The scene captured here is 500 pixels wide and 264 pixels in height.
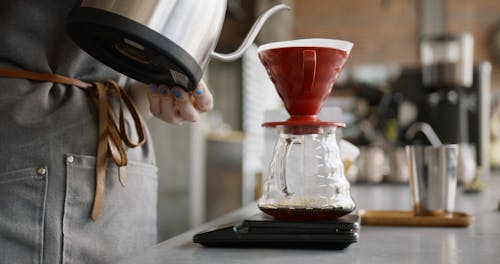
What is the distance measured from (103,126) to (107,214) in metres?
0.16

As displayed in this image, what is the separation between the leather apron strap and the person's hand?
6 cm

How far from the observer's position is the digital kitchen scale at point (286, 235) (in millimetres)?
862

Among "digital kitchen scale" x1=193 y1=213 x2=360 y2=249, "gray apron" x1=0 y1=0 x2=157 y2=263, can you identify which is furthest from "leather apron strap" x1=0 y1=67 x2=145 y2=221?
"digital kitchen scale" x1=193 y1=213 x2=360 y2=249

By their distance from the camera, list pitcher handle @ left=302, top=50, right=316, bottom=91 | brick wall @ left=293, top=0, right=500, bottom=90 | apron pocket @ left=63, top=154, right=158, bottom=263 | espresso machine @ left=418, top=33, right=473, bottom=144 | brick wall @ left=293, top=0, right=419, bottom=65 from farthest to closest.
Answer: brick wall @ left=293, top=0, right=419, bottom=65
brick wall @ left=293, top=0, right=500, bottom=90
espresso machine @ left=418, top=33, right=473, bottom=144
apron pocket @ left=63, top=154, right=158, bottom=263
pitcher handle @ left=302, top=50, right=316, bottom=91

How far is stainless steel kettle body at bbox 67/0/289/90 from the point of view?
848 millimetres

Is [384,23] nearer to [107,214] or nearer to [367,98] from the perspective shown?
[367,98]

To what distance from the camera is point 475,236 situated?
1038mm

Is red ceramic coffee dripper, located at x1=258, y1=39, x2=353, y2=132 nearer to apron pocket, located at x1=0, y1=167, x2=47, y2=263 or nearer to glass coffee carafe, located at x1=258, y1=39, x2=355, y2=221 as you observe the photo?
glass coffee carafe, located at x1=258, y1=39, x2=355, y2=221

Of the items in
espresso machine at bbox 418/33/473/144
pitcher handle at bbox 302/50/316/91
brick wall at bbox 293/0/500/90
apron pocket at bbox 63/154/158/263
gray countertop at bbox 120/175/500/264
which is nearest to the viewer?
gray countertop at bbox 120/175/500/264

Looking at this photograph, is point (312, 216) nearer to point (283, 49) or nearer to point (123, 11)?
point (283, 49)

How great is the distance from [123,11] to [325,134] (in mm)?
374

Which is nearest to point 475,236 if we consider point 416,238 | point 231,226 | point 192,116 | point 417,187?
point 416,238

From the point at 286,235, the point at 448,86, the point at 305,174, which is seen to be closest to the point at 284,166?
the point at 305,174

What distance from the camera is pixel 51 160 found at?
3.44 ft
